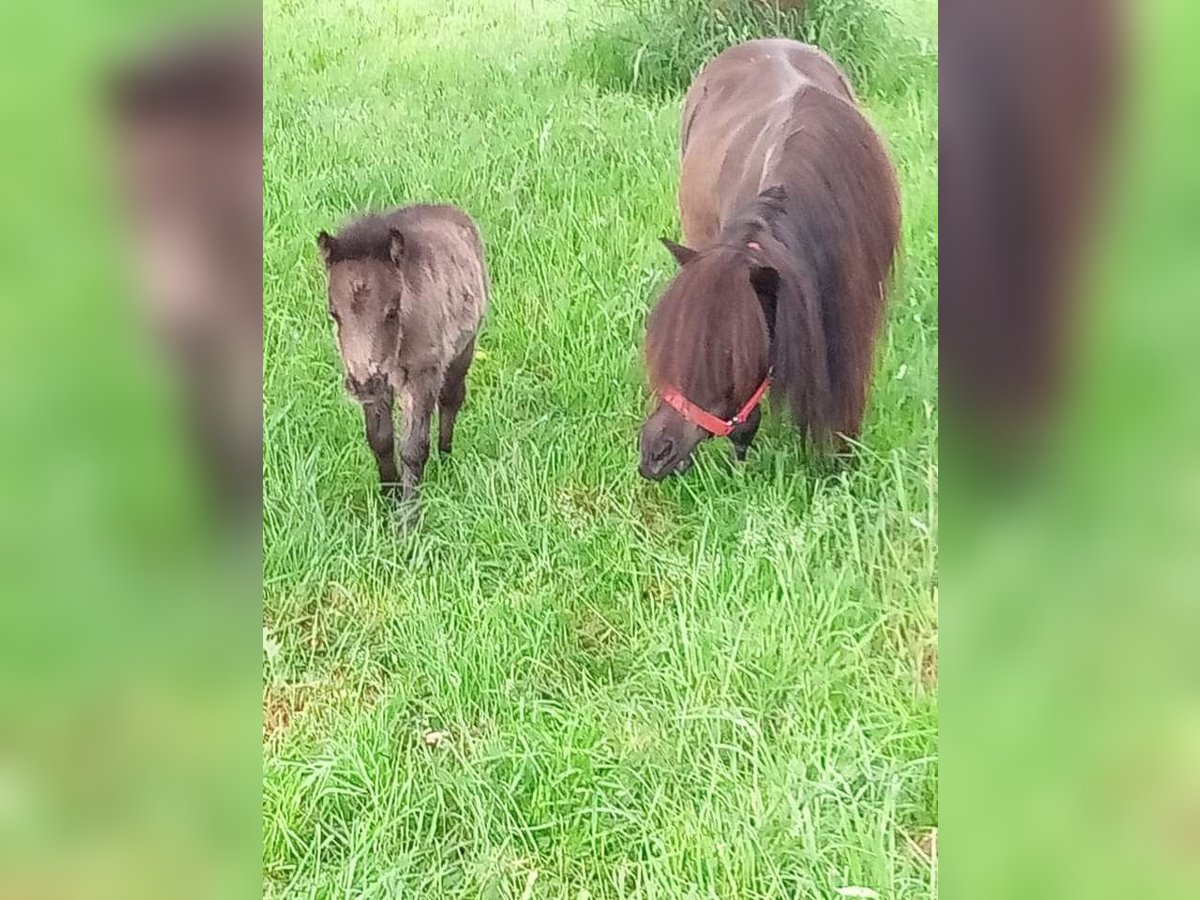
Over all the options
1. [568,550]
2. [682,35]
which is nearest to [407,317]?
[568,550]

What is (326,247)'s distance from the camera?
1.09 m

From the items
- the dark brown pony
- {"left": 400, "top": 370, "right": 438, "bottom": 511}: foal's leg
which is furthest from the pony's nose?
{"left": 400, "top": 370, "right": 438, "bottom": 511}: foal's leg

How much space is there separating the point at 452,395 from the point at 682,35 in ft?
1.52

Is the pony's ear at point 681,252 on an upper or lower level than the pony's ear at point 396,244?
upper

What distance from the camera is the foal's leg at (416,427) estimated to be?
109 cm

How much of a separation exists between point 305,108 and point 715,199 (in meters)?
0.46

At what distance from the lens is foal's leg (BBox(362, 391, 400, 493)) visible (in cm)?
109

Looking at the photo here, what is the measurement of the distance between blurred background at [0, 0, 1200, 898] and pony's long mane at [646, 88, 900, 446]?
→ 8 centimetres

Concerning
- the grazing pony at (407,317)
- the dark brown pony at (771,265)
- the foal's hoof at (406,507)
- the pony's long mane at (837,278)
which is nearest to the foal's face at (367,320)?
the grazing pony at (407,317)

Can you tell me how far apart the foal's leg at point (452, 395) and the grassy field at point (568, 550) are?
0.01 meters
